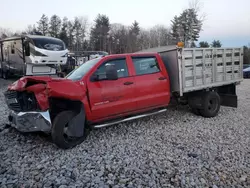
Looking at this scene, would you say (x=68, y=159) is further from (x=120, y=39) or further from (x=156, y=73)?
(x=120, y=39)

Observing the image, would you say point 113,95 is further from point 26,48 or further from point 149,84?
point 26,48

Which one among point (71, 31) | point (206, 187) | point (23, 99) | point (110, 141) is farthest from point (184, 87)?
point (71, 31)

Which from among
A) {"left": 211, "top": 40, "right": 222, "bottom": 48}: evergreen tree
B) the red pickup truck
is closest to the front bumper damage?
the red pickup truck

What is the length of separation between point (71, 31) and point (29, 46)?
47.9 meters

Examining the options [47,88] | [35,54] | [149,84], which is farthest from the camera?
[35,54]

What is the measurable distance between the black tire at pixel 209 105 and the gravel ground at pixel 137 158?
637 mm

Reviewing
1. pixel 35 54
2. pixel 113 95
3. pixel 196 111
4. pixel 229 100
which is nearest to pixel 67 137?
pixel 113 95

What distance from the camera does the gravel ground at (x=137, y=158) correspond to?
338 centimetres

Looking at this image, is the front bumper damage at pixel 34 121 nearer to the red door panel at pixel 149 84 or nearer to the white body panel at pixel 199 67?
the red door panel at pixel 149 84

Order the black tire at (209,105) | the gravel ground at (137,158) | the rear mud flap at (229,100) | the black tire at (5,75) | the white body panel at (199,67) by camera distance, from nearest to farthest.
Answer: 1. the gravel ground at (137,158)
2. the white body panel at (199,67)
3. the black tire at (209,105)
4. the rear mud flap at (229,100)
5. the black tire at (5,75)

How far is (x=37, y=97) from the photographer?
4293 millimetres

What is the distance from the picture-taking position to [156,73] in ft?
19.5

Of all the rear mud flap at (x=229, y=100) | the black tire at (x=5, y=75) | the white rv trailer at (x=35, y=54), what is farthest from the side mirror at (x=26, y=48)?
the rear mud flap at (x=229, y=100)

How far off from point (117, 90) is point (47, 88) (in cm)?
158
